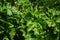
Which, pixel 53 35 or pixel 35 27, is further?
pixel 53 35

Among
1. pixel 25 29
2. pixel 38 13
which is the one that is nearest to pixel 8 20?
pixel 25 29

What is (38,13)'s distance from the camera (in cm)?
297

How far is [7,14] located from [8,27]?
0.75 feet

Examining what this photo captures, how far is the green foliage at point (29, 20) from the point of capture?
2.93 m

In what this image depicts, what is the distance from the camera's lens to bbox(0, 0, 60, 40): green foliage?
2927 mm

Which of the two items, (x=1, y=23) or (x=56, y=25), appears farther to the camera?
(x=1, y=23)

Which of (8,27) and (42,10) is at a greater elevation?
(42,10)

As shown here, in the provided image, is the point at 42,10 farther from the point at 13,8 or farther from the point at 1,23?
the point at 1,23

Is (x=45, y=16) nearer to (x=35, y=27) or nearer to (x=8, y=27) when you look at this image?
(x=35, y=27)

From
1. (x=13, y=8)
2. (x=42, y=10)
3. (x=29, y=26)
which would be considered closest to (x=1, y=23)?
(x=13, y=8)

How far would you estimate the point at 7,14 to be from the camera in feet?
9.98

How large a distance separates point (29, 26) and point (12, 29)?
31cm

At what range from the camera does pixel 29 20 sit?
298 centimetres

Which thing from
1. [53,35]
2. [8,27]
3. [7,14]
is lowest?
[53,35]
